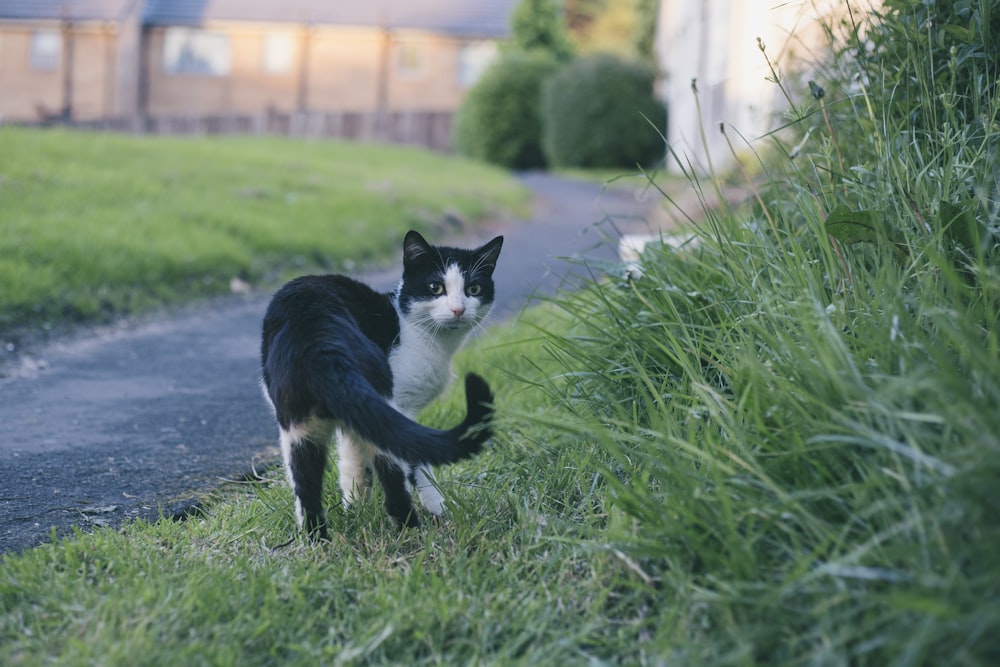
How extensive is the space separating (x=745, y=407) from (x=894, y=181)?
2.99ft

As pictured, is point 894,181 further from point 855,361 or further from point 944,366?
point 944,366

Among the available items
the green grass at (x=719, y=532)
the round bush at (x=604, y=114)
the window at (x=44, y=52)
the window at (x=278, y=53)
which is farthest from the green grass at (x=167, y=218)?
the window at (x=44, y=52)

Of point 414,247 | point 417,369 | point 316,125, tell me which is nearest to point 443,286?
point 414,247

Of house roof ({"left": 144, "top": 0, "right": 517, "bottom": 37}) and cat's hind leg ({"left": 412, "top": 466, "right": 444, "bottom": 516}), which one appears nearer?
cat's hind leg ({"left": 412, "top": 466, "right": 444, "bottom": 516})

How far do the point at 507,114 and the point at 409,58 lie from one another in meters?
10.3

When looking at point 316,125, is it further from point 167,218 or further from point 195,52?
point 167,218

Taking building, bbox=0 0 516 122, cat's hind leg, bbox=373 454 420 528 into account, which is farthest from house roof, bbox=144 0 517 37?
cat's hind leg, bbox=373 454 420 528

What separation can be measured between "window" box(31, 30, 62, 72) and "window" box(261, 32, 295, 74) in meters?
6.68

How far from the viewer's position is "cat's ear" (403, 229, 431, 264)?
313cm

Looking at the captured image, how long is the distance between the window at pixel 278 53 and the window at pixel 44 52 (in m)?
6.68

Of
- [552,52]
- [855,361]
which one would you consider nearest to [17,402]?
[855,361]

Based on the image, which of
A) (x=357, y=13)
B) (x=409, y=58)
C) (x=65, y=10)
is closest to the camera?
(x=65, y=10)

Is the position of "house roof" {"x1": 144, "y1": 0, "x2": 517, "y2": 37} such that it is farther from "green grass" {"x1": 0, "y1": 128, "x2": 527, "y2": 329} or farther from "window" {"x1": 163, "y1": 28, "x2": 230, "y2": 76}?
"green grass" {"x1": 0, "y1": 128, "x2": 527, "y2": 329}

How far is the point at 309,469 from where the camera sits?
2396 mm
